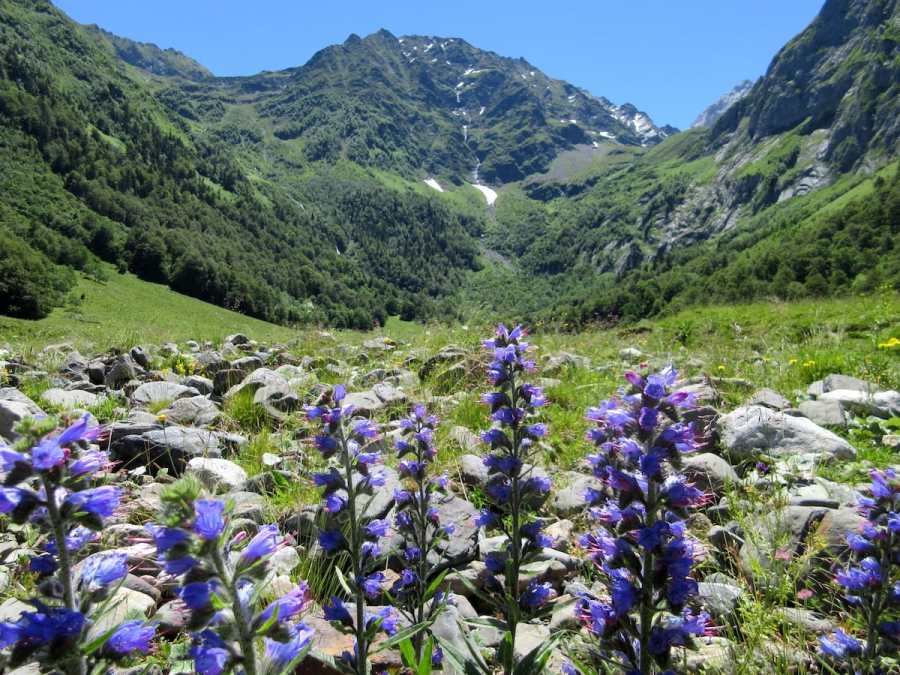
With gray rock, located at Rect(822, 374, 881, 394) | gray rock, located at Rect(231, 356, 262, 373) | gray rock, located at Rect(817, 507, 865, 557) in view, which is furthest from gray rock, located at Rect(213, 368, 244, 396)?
gray rock, located at Rect(822, 374, 881, 394)

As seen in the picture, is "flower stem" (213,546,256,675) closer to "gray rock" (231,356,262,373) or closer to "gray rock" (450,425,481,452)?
"gray rock" (450,425,481,452)

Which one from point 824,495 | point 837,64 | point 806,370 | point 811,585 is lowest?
point 811,585

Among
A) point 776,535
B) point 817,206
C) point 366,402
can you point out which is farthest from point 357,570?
point 817,206

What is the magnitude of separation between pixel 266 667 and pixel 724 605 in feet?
9.94

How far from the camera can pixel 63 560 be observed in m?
1.63

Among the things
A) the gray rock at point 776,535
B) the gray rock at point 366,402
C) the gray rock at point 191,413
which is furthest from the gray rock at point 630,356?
the gray rock at point 191,413

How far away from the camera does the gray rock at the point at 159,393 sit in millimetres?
8094

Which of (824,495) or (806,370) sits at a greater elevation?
(806,370)

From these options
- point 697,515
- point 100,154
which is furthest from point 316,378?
point 100,154

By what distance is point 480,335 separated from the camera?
41.6 ft

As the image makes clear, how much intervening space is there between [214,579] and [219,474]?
13.0ft

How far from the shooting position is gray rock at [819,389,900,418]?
6.98m

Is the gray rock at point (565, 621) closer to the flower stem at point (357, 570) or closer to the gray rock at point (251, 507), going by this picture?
the flower stem at point (357, 570)

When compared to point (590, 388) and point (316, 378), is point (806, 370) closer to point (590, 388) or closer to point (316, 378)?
point (590, 388)
